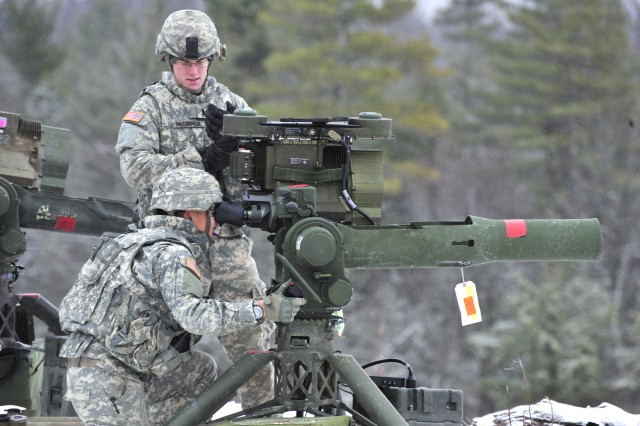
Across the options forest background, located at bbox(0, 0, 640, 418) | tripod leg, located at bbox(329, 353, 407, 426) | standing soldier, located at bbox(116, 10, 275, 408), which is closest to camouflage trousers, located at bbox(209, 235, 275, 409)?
standing soldier, located at bbox(116, 10, 275, 408)

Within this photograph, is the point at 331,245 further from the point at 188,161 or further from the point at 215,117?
the point at 188,161

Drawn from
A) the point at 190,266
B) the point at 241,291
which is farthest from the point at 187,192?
the point at 241,291

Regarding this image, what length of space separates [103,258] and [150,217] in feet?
1.01

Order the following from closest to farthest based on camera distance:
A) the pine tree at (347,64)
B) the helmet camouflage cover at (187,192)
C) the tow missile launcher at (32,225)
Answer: the helmet camouflage cover at (187,192)
the tow missile launcher at (32,225)
the pine tree at (347,64)

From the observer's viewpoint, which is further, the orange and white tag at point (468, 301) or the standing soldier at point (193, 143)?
the standing soldier at point (193, 143)

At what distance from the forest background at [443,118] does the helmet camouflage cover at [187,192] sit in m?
15.7

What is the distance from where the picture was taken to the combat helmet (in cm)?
727

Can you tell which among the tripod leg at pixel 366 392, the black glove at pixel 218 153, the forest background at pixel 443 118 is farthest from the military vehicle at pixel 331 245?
the forest background at pixel 443 118

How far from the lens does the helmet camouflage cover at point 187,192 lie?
21.3 ft

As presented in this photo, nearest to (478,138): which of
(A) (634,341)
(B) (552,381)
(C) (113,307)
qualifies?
(A) (634,341)

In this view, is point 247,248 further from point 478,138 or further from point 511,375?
point 478,138

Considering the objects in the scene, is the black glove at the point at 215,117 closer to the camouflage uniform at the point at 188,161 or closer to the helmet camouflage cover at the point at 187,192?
the camouflage uniform at the point at 188,161

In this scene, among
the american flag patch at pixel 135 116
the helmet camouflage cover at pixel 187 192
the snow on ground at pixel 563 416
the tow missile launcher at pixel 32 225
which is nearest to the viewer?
the helmet camouflage cover at pixel 187 192

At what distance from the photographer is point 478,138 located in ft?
94.8
